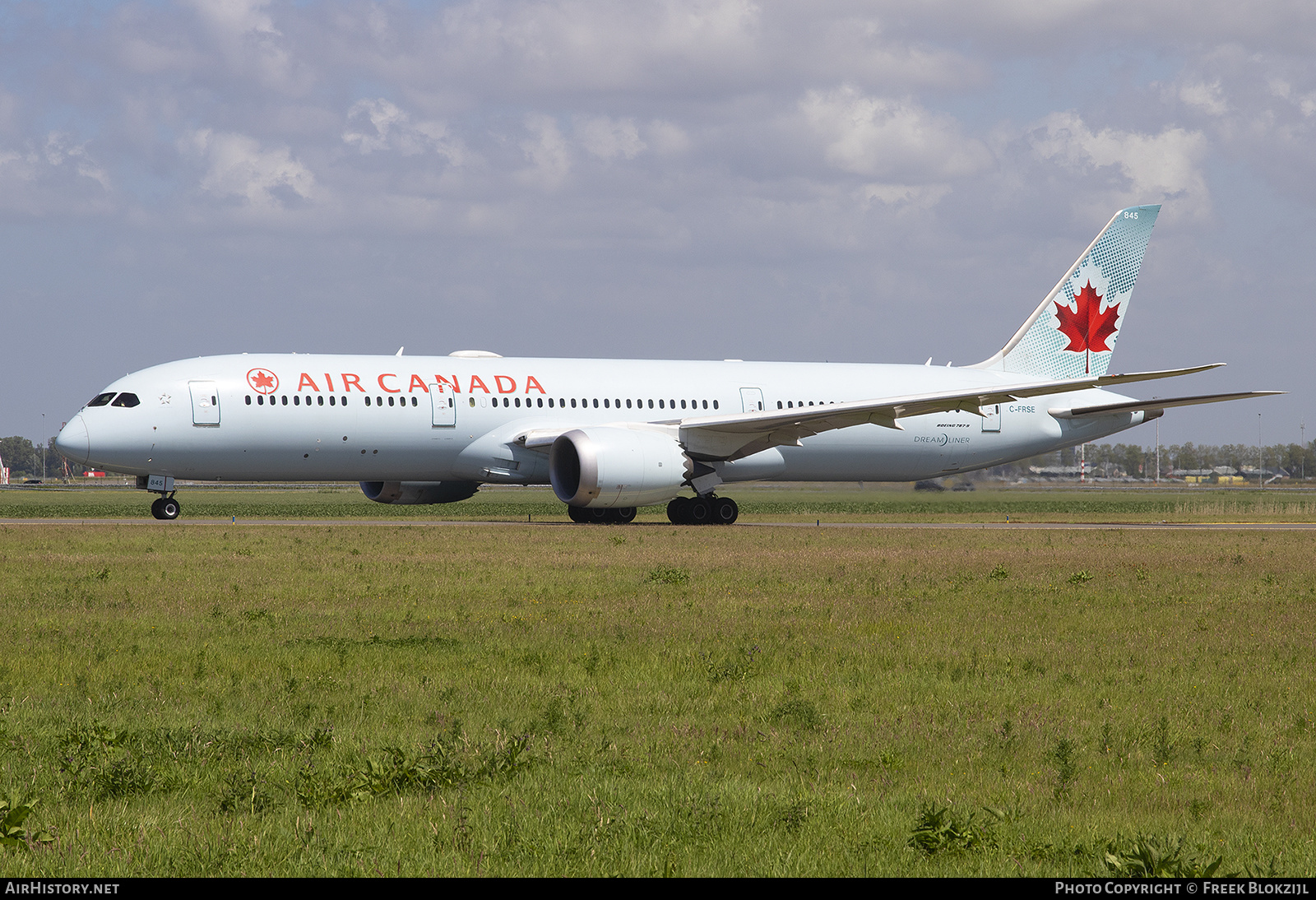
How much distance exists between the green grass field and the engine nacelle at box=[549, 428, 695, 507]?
11.0 metres

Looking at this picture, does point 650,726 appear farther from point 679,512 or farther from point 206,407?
point 679,512

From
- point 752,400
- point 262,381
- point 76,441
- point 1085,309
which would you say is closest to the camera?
point 76,441

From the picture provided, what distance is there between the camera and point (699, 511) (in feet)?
102

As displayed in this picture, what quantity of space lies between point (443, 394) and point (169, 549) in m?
9.56

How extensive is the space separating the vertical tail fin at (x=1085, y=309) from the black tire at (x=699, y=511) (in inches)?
427

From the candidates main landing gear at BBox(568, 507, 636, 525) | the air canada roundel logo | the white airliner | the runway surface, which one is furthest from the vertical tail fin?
the air canada roundel logo

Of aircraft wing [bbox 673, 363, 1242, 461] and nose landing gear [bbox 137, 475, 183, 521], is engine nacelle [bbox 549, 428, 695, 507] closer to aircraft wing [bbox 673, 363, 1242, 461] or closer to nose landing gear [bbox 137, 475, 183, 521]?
aircraft wing [bbox 673, 363, 1242, 461]

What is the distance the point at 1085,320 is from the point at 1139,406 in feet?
15.5

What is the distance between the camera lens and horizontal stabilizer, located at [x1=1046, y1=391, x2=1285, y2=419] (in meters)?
29.8

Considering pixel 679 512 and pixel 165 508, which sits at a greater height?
pixel 165 508

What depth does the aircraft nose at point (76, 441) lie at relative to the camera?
89.0ft

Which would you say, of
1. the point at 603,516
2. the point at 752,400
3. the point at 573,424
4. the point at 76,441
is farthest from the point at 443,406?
the point at 752,400

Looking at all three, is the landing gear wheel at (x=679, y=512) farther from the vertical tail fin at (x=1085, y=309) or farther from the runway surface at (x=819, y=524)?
the vertical tail fin at (x=1085, y=309)

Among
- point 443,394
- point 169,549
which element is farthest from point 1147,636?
point 443,394
